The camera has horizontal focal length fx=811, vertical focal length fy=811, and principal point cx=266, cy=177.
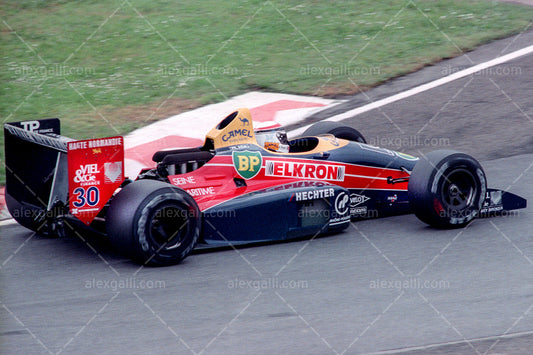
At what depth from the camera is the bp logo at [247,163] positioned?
702 cm

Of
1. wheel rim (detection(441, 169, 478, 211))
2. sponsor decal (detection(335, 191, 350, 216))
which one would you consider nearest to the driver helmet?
sponsor decal (detection(335, 191, 350, 216))

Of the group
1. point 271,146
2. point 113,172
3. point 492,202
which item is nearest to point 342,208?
point 271,146

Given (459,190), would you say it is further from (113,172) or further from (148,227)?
(113,172)

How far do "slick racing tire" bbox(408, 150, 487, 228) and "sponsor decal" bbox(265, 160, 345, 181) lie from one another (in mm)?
678

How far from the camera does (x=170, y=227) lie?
6.43 metres

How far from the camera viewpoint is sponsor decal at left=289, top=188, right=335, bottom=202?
22.8 ft

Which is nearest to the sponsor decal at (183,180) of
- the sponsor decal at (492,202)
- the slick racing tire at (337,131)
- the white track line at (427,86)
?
the slick racing tire at (337,131)

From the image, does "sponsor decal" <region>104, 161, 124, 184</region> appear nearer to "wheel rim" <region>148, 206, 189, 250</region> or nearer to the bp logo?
"wheel rim" <region>148, 206, 189, 250</region>

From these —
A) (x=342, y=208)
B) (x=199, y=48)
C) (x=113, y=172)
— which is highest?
(x=199, y=48)

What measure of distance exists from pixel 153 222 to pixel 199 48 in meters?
8.71

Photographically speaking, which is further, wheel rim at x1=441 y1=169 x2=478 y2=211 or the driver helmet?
the driver helmet

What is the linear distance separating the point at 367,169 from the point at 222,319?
8.80 ft

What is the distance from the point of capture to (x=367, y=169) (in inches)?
298

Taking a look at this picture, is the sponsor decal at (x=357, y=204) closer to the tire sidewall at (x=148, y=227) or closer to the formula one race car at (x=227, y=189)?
the formula one race car at (x=227, y=189)
